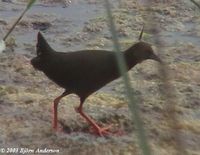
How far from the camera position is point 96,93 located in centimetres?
466

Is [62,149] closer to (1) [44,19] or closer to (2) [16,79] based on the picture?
(2) [16,79]

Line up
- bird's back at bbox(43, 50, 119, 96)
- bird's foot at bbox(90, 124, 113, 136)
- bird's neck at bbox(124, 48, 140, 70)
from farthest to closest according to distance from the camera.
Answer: bird's neck at bbox(124, 48, 140, 70), bird's foot at bbox(90, 124, 113, 136), bird's back at bbox(43, 50, 119, 96)

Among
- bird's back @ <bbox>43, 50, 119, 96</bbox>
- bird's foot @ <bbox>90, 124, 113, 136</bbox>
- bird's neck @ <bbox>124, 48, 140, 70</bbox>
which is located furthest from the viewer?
bird's neck @ <bbox>124, 48, 140, 70</bbox>

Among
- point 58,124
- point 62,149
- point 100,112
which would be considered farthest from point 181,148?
point 100,112

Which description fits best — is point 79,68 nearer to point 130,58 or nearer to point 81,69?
point 81,69

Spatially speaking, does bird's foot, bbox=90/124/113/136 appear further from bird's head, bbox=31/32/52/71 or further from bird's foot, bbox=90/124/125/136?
bird's head, bbox=31/32/52/71

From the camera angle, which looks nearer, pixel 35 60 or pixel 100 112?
pixel 35 60

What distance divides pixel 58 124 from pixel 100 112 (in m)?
0.40

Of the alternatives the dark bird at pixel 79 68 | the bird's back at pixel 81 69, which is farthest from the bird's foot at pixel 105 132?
the bird's back at pixel 81 69

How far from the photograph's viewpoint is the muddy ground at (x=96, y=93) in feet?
12.2

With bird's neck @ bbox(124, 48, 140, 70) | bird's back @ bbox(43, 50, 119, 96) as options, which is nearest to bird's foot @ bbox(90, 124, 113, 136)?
bird's back @ bbox(43, 50, 119, 96)

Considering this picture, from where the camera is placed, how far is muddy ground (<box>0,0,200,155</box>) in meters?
3.72

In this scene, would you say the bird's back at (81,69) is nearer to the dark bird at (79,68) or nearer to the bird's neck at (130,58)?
the dark bird at (79,68)

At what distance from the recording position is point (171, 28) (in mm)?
6215
